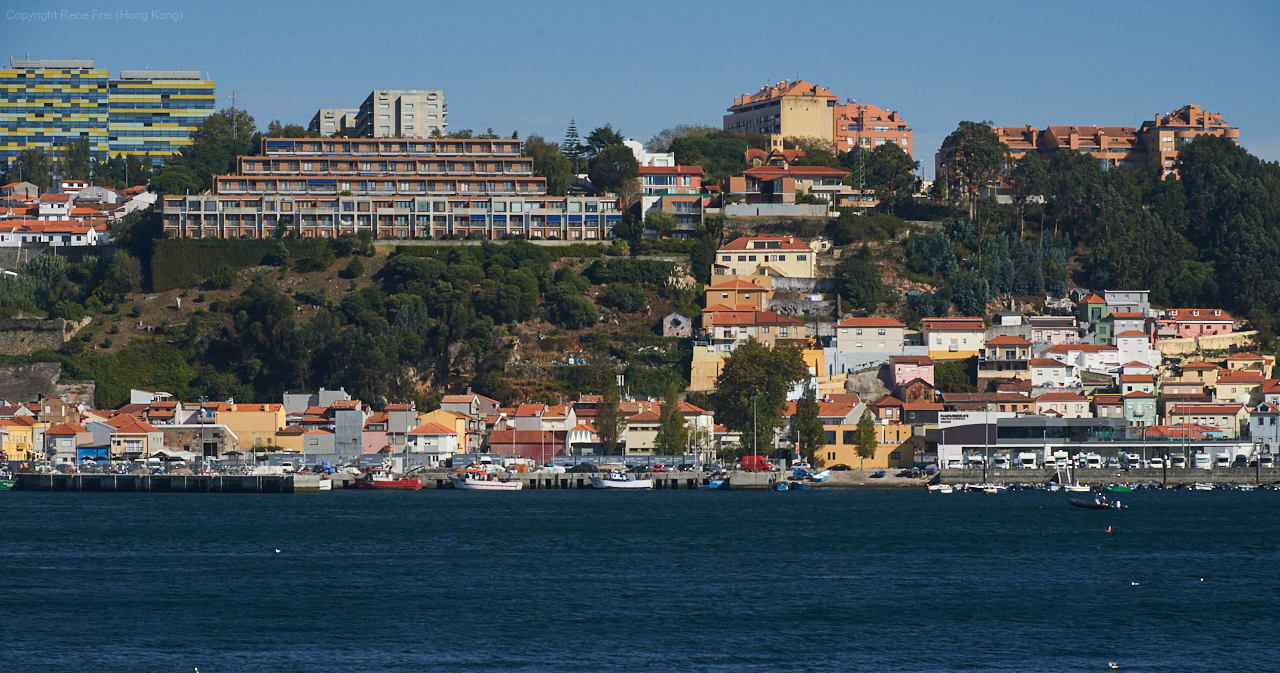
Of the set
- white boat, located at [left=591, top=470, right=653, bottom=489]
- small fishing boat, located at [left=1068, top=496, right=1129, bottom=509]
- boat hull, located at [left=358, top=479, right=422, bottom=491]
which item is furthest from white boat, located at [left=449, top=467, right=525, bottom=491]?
small fishing boat, located at [left=1068, top=496, right=1129, bottom=509]

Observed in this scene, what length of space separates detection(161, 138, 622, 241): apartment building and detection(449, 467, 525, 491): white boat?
1026 inches

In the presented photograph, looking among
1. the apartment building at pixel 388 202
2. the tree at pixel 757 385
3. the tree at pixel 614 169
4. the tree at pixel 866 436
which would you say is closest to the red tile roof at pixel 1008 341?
the tree at pixel 866 436

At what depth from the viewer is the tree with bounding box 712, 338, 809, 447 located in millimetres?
77812

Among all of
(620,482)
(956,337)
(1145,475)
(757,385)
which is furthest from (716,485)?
(1145,475)

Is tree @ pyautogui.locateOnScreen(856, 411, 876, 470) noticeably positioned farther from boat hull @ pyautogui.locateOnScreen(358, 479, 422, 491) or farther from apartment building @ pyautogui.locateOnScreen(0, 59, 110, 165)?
apartment building @ pyautogui.locateOnScreen(0, 59, 110, 165)

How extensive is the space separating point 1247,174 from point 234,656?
92307 mm

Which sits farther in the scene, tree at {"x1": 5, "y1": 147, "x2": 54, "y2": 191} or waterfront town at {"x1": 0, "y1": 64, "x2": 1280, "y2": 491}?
tree at {"x1": 5, "y1": 147, "x2": 54, "y2": 191}

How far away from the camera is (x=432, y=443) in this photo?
3113 inches

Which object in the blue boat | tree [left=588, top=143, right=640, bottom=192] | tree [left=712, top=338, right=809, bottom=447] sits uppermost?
tree [left=588, top=143, right=640, bottom=192]

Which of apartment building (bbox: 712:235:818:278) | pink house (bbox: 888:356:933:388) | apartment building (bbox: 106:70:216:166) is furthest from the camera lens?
apartment building (bbox: 106:70:216:166)

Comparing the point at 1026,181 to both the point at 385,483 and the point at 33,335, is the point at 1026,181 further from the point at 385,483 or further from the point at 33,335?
the point at 33,335

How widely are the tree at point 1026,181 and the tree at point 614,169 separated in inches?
989

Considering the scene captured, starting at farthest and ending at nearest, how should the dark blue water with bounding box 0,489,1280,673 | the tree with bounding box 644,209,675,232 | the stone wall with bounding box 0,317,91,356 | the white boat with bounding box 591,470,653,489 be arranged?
1. the tree with bounding box 644,209,675,232
2. the stone wall with bounding box 0,317,91,356
3. the white boat with bounding box 591,470,653,489
4. the dark blue water with bounding box 0,489,1280,673

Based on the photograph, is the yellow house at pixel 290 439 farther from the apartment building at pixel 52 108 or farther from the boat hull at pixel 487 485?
the apartment building at pixel 52 108
